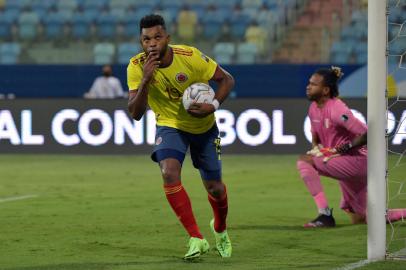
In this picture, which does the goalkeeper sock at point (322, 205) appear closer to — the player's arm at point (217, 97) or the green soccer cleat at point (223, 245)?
the green soccer cleat at point (223, 245)

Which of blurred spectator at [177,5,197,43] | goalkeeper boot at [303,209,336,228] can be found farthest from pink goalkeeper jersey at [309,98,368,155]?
blurred spectator at [177,5,197,43]

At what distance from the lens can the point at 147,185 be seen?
1591 cm

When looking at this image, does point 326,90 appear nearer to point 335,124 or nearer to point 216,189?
point 335,124

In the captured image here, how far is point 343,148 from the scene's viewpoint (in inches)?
426

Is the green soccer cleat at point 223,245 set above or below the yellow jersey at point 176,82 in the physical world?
below

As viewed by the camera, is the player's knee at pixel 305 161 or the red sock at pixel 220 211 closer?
the red sock at pixel 220 211

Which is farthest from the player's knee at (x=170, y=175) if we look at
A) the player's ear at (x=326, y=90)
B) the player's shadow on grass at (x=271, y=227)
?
the player's ear at (x=326, y=90)

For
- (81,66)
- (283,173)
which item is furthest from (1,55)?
(283,173)

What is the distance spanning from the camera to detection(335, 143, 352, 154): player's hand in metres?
10.8

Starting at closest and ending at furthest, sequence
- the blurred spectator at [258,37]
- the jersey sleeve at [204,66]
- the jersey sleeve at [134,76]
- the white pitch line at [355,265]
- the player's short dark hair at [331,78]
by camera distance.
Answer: the white pitch line at [355,265], the jersey sleeve at [134,76], the jersey sleeve at [204,66], the player's short dark hair at [331,78], the blurred spectator at [258,37]

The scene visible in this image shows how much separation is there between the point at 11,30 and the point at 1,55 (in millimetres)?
1223

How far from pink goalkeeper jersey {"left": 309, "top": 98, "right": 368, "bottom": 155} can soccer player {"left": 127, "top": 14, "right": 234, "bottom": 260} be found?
229 cm

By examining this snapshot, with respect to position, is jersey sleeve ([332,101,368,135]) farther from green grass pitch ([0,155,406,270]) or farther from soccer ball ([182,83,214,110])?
soccer ball ([182,83,214,110])

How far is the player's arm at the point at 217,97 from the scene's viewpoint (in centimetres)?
848
